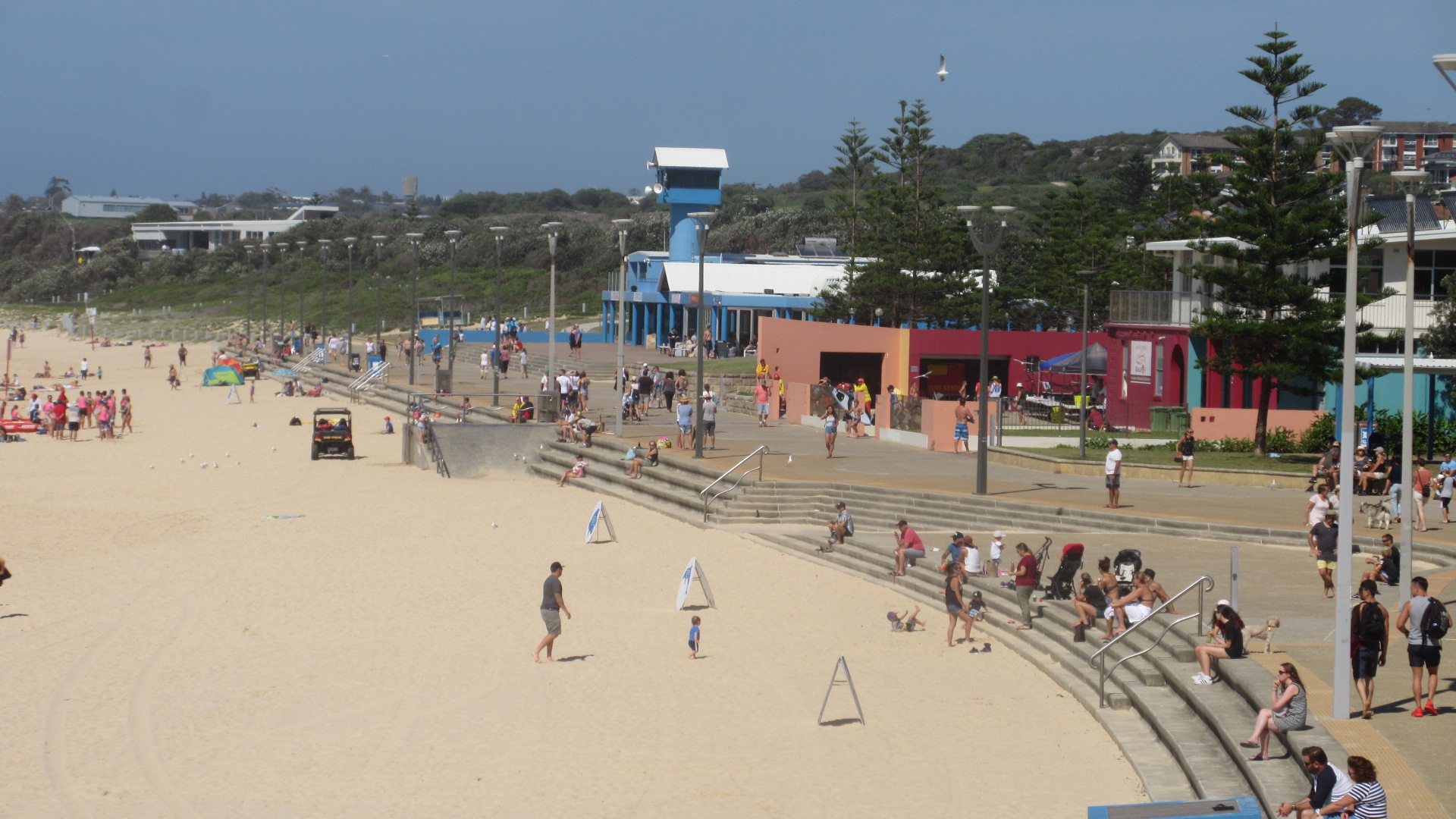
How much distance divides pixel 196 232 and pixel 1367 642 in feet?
433

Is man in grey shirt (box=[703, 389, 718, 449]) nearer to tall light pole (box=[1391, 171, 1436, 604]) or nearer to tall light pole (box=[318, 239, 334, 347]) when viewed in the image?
tall light pole (box=[1391, 171, 1436, 604])

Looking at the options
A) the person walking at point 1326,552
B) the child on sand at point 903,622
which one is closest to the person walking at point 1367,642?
the person walking at point 1326,552

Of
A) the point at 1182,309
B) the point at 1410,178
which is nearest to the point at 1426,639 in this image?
the point at 1410,178

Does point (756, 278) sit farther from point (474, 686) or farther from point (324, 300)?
point (474, 686)

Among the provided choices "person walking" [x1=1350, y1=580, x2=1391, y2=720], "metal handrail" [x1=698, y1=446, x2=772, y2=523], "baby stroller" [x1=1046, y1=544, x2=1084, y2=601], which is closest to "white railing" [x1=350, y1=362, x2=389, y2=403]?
→ "metal handrail" [x1=698, y1=446, x2=772, y2=523]

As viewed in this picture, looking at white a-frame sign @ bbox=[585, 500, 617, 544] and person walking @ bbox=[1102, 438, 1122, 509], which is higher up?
person walking @ bbox=[1102, 438, 1122, 509]

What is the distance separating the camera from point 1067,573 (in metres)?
15.3

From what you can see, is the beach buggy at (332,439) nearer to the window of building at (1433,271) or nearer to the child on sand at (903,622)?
the child on sand at (903,622)

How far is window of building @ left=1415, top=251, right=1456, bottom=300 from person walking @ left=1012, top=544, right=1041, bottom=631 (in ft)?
59.9

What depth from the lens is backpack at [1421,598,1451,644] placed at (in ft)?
32.5

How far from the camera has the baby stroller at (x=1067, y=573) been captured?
50.1 feet

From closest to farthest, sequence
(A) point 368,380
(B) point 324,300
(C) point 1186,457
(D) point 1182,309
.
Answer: (C) point 1186,457 → (D) point 1182,309 → (A) point 368,380 → (B) point 324,300

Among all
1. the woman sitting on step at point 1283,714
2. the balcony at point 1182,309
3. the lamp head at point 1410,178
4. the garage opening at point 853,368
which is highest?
the lamp head at point 1410,178

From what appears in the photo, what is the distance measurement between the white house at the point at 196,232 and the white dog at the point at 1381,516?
11629cm
